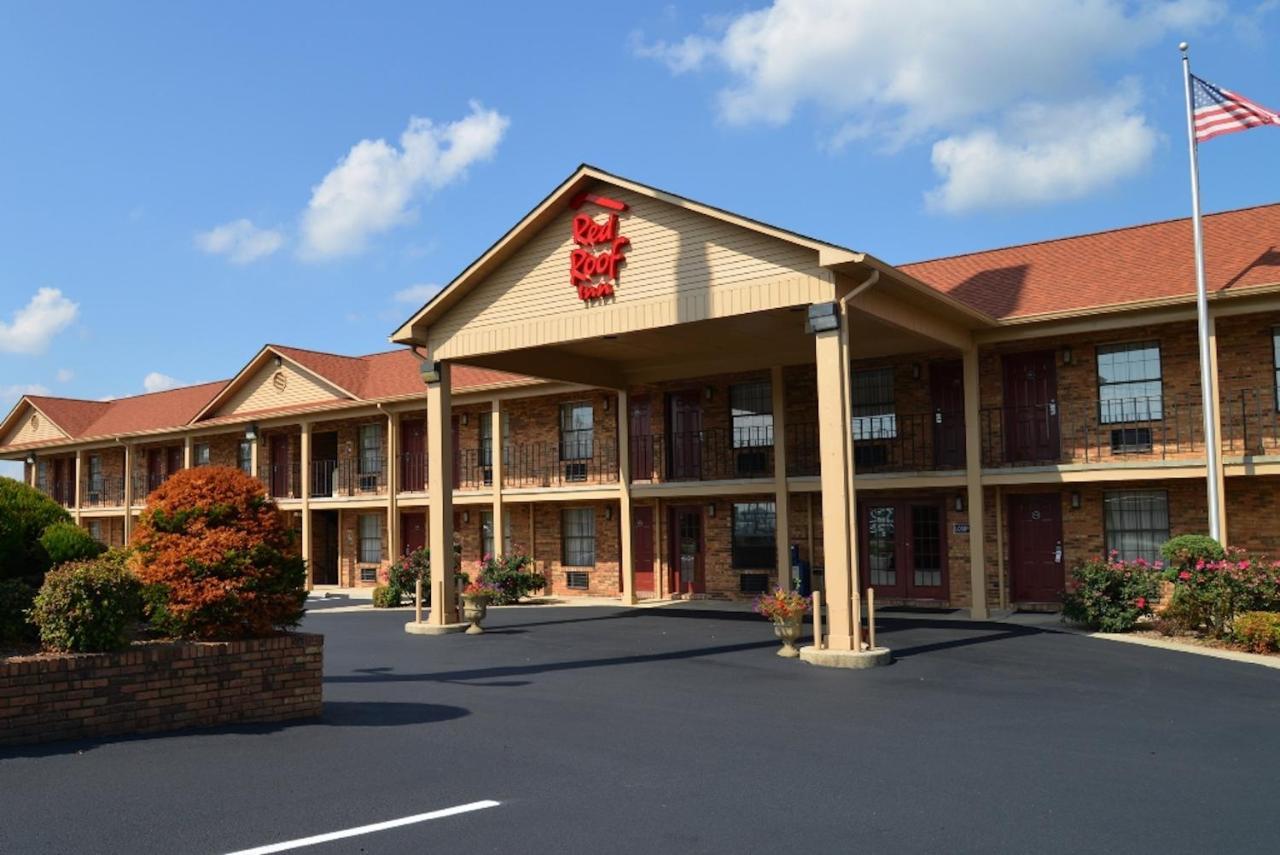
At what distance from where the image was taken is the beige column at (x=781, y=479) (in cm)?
2064

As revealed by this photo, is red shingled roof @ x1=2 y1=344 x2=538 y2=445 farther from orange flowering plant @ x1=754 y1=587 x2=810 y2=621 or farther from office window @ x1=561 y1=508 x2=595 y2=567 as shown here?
orange flowering plant @ x1=754 y1=587 x2=810 y2=621

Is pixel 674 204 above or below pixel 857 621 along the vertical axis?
above

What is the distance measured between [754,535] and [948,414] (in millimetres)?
5092

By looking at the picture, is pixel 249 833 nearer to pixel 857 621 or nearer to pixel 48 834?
pixel 48 834

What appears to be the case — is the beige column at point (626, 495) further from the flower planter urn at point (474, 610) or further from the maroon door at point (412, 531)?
the maroon door at point (412, 531)

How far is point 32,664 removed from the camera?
8.43 m

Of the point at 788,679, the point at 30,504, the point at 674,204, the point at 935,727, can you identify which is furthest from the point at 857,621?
the point at 30,504

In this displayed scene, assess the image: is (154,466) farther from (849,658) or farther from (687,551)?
(849,658)

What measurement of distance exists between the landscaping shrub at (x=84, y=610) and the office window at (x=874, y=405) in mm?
15052

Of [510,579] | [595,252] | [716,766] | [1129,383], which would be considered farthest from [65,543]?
[1129,383]

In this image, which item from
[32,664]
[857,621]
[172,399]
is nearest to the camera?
[32,664]

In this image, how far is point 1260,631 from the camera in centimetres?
1373

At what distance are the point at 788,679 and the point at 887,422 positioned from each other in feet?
31.4

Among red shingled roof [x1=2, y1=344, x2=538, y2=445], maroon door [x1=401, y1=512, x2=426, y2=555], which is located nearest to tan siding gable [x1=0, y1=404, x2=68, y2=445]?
red shingled roof [x1=2, y1=344, x2=538, y2=445]
